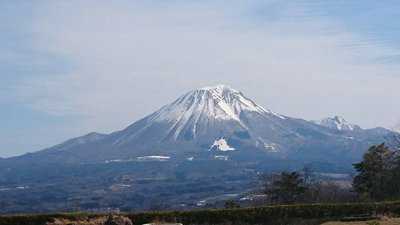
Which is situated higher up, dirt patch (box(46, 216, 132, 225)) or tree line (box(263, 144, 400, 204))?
tree line (box(263, 144, 400, 204))

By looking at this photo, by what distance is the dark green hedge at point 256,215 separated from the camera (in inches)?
1209

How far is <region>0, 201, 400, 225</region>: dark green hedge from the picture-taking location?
30703mm

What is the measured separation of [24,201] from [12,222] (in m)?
153

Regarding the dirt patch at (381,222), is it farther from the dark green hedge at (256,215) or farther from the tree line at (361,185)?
the tree line at (361,185)

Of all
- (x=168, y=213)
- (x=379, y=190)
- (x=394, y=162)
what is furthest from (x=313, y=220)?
(x=394, y=162)

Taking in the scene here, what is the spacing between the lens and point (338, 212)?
3103 centimetres

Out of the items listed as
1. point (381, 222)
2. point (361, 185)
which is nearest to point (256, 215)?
point (381, 222)

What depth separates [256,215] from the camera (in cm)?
3117

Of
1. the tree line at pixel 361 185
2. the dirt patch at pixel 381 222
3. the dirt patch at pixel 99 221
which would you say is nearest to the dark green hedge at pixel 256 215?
the dirt patch at pixel 99 221

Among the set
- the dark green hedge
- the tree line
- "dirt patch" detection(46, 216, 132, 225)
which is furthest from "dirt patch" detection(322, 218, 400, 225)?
the tree line

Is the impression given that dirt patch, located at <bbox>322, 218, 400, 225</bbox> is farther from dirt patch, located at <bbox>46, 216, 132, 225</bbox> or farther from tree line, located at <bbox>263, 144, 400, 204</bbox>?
tree line, located at <bbox>263, 144, 400, 204</bbox>

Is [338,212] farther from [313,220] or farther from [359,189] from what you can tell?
[359,189]

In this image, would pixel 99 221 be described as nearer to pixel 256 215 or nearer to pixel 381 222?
pixel 256 215

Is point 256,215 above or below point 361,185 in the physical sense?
below
